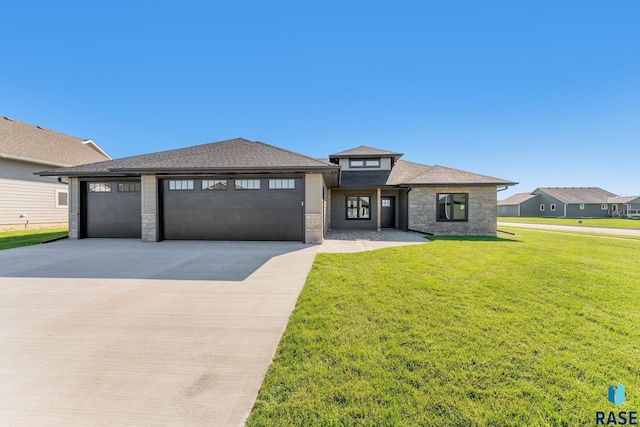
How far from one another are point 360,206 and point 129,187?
1203cm

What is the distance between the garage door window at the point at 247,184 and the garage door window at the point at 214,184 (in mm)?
599

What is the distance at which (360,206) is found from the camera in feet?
49.6

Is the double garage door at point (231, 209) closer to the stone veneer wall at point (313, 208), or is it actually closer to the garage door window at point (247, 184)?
the garage door window at point (247, 184)

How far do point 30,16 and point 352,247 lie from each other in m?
17.3

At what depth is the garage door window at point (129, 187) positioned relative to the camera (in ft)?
34.7

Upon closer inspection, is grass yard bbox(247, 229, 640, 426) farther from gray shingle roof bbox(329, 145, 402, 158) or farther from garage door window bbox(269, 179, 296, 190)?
gray shingle roof bbox(329, 145, 402, 158)

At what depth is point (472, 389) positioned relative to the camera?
197 cm

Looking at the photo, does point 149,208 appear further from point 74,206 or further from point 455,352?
point 455,352

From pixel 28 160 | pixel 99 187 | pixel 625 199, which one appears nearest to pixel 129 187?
pixel 99 187

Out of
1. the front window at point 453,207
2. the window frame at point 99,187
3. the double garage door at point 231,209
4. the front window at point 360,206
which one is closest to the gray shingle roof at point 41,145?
the window frame at point 99,187

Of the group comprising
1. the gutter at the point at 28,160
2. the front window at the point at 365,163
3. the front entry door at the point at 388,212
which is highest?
the front window at the point at 365,163

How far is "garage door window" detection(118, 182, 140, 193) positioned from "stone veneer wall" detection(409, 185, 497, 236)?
13.3 meters

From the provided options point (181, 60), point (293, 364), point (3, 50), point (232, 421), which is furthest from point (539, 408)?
point (3, 50)

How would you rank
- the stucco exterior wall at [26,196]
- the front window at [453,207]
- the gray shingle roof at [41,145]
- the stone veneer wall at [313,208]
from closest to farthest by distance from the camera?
the stone veneer wall at [313,208] < the front window at [453,207] < the stucco exterior wall at [26,196] < the gray shingle roof at [41,145]
